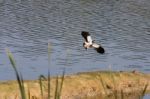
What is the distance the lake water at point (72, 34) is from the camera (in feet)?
69.9

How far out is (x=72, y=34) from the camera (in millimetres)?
28219

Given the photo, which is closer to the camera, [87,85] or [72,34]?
[87,85]

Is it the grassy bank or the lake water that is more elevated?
the grassy bank

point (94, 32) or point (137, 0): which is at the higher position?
point (94, 32)

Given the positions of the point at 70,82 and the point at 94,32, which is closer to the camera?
the point at 70,82

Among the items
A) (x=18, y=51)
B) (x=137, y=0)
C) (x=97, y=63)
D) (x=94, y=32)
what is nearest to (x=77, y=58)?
(x=97, y=63)

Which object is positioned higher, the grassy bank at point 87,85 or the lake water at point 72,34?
the grassy bank at point 87,85

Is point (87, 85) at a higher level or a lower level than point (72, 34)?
higher

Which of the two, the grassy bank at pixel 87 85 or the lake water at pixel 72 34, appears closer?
the grassy bank at pixel 87 85

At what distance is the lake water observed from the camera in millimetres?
21312

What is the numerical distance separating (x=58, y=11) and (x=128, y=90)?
774 inches

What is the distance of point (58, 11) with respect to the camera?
37.2m

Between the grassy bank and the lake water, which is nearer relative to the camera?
the grassy bank

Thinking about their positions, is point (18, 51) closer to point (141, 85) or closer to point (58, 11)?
point (141, 85)
